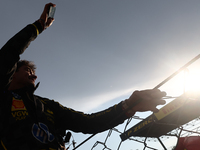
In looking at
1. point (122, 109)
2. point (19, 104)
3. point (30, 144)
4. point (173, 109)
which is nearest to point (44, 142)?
point (30, 144)

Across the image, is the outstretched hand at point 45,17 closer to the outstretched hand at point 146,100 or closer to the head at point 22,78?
the head at point 22,78

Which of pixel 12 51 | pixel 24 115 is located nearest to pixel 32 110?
pixel 24 115

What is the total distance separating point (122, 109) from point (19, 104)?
3.43ft

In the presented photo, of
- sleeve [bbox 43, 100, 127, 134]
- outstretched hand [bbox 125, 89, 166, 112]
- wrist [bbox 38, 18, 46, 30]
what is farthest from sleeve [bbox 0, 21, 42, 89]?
outstretched hand [bbox 125, 89, 166, 112]

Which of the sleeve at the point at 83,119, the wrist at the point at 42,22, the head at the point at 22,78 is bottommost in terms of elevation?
the sleeve at the point at 83,119

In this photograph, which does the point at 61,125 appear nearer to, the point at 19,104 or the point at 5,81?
the point at 19,104

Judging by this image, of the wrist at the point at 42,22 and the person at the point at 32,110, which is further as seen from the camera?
the wrist at the point at 42,22

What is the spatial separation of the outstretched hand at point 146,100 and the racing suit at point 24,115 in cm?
22

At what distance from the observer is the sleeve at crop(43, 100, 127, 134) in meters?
1.73

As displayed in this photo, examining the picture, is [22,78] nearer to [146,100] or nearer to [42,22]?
[42,22]

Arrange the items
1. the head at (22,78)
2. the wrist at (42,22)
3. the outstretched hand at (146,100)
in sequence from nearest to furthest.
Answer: the outstretched hand at (146,100)
the wrist at (42,22)
the head at (22,78)

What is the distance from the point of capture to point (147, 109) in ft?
4.68

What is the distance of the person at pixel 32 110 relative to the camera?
122 cm

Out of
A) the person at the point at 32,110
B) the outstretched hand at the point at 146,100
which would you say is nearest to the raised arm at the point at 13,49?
the person at the point at 32,110
